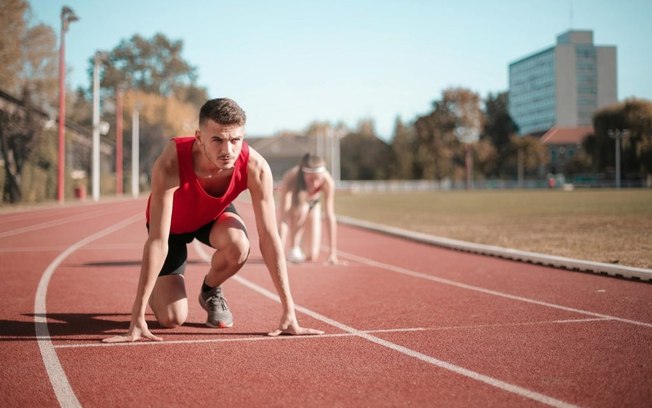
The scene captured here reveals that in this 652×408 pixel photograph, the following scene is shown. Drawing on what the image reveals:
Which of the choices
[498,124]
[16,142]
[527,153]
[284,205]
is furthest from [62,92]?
[498,124]

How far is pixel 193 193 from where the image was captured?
5.29 metres

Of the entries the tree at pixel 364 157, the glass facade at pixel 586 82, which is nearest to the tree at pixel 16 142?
the tree at pixel 364 157

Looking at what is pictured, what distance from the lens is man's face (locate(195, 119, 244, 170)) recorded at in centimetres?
480

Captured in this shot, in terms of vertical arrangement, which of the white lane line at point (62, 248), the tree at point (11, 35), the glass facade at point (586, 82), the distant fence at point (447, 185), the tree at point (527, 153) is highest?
the glass facade at point (586, 82)

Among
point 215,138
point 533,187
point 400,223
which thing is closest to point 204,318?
point 215,138

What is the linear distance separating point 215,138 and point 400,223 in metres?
17.2

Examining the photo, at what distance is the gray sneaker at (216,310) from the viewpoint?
19.8 ft

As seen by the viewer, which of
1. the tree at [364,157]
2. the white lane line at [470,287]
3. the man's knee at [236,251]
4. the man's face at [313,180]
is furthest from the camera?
the tree at [364,157]

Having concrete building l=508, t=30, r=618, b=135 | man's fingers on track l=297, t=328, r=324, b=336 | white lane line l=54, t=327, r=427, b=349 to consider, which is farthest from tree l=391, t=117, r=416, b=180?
man's fingers on track l=297, t=328, r=324, b=336

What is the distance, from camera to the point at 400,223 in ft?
71.2

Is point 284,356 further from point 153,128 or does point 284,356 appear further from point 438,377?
point 153,128

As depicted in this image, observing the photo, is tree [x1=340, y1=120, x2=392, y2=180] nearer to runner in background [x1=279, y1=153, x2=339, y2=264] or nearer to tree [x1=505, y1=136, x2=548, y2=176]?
tree [x1=505, y1=136, x2=548, y2=176]

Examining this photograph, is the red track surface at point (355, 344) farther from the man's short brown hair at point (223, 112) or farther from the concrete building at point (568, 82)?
the concrete building at point (568, 82)

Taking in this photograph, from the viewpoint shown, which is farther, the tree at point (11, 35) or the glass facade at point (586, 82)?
the glass facade at point (586, 82)
